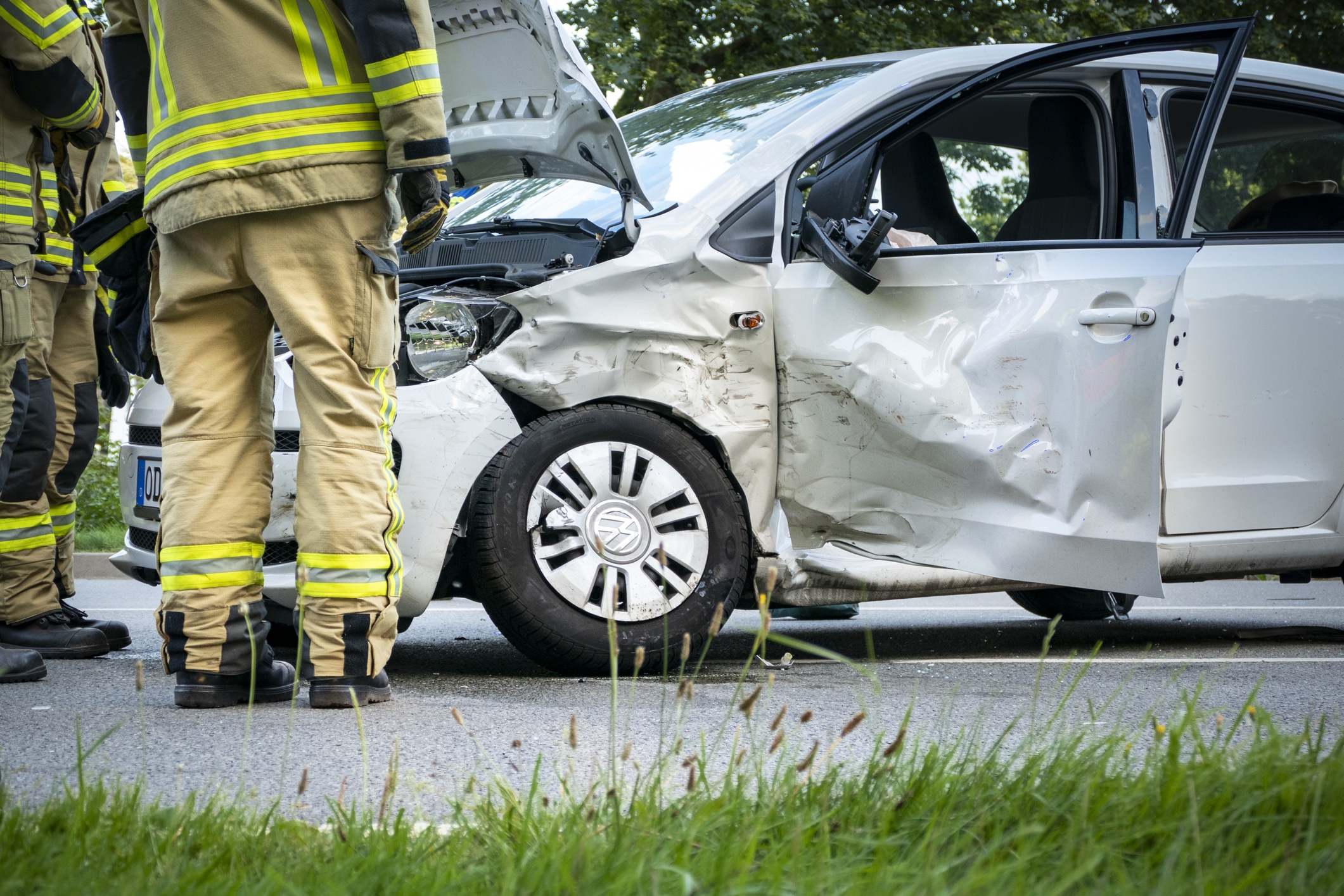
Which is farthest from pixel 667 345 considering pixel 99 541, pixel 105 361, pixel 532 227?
pixel 99 541

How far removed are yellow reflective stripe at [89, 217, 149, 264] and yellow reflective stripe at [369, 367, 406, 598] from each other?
2.46ft

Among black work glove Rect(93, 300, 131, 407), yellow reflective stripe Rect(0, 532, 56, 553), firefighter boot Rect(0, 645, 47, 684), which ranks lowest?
A: firefighter boot Rect(0, 645, 47, 684)

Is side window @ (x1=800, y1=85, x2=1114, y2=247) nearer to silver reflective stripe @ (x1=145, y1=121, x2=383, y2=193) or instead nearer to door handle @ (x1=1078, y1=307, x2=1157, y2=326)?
door handle @ (x1=1078, y1=307, x2=1157, y2=326)

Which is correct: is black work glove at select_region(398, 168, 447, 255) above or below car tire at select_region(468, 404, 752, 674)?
above

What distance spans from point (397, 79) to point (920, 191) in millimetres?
2304

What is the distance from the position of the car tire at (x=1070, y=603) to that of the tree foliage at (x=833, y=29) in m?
7.11

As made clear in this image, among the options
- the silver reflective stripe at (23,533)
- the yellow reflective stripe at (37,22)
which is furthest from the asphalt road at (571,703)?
the yellow reflective stripe at (37,22)

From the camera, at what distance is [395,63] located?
2.65 m

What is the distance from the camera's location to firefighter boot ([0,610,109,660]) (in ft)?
12.7

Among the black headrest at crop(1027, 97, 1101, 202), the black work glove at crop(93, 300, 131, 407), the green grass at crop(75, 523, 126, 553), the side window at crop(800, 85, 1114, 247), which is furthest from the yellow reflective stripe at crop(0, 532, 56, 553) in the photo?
the green grass at crop(75, 523, 126, 553)

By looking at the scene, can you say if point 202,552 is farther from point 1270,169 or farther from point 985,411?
point 1270,169

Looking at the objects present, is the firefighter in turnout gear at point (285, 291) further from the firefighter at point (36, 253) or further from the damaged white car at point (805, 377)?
the firefighter at point (36, 253)

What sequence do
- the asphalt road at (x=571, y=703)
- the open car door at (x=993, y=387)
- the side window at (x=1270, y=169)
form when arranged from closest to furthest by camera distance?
1. the asphalt road at (x=571, y=703)
2. the open car door at (x=993, y=387)
3. the side window at (x=1270, y=169)

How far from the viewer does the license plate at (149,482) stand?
139 inches
